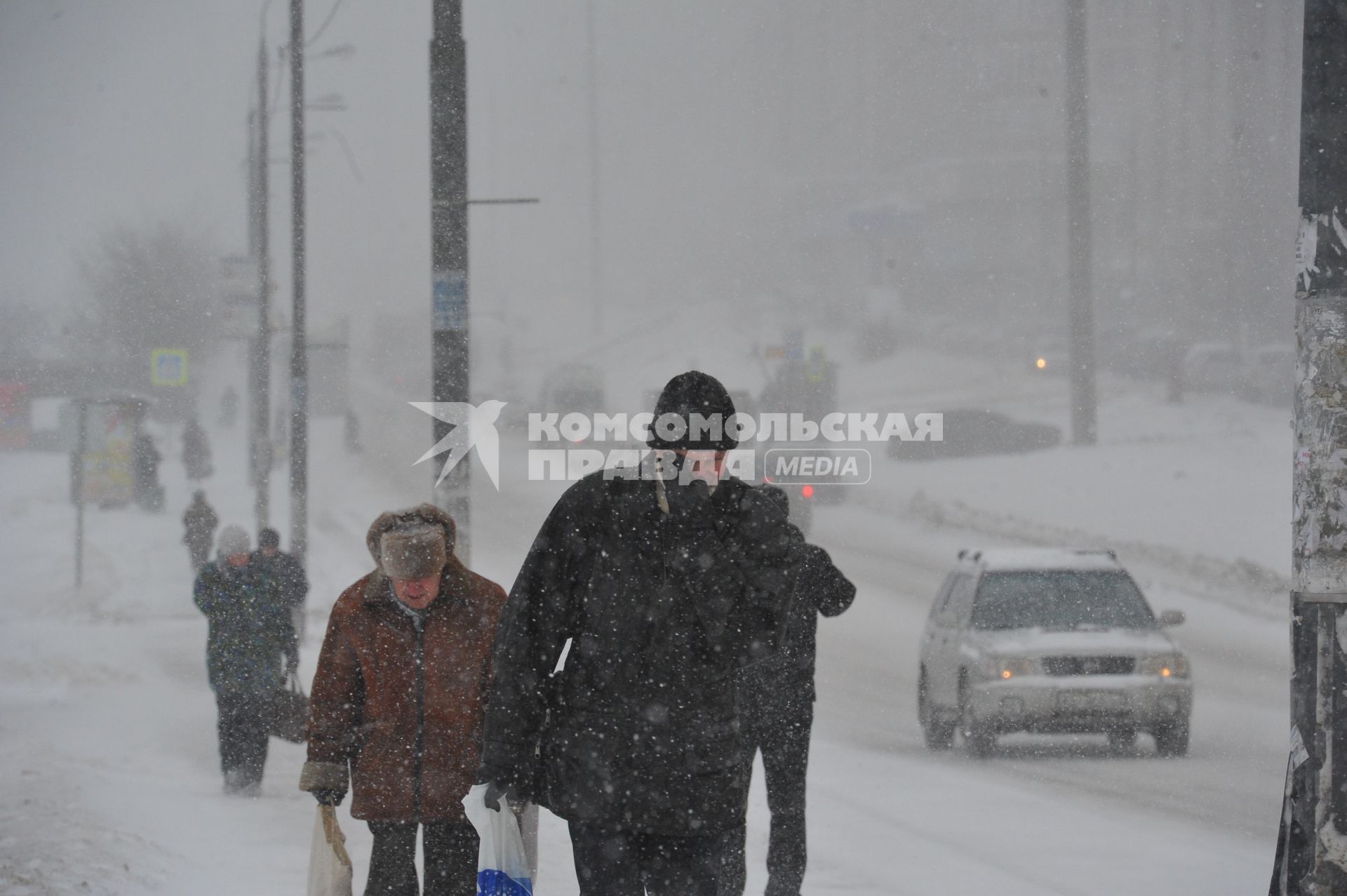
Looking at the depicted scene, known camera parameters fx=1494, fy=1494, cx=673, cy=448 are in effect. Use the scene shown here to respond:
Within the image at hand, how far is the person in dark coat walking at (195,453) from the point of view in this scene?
116 ft

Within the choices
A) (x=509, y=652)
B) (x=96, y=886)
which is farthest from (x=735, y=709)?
(x=96, y=886)

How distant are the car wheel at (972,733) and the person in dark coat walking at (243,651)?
4.66 meters

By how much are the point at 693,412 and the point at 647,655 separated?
0.56 m

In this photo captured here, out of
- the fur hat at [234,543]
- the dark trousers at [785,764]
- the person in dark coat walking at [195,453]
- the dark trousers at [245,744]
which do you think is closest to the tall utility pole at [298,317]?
the fur hat at [234,543]

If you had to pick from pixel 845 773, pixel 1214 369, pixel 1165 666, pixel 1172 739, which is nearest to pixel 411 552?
pixel 845 773

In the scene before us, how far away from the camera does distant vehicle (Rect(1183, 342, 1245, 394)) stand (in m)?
41.9

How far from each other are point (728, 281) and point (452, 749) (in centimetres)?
7151

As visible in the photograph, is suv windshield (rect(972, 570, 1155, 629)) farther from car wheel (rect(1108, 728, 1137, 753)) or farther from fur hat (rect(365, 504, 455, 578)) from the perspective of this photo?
fur hat (rect(365, 504, 455, 578))

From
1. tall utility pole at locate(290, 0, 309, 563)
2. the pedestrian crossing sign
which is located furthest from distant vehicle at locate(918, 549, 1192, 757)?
the pedestrian crossing sign

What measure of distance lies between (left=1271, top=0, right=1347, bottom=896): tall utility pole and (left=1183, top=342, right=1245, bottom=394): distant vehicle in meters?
39.1

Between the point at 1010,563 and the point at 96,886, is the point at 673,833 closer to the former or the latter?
the point at 96,886

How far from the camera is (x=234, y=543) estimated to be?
9906 mm

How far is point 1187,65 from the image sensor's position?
57.7 meters

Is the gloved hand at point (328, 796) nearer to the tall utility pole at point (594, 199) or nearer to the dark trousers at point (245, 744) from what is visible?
the dark trousers at point (245, 744)
